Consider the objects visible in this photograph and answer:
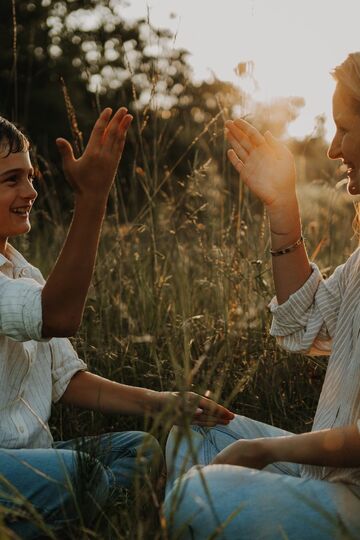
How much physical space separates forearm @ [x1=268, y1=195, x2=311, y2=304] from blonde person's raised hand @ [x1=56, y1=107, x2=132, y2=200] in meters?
0.60

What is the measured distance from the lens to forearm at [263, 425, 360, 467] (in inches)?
67.8

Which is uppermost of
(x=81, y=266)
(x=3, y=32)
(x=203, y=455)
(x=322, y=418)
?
(x=3, y=32)

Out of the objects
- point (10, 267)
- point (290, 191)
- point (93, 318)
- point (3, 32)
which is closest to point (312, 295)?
point (290, 191)

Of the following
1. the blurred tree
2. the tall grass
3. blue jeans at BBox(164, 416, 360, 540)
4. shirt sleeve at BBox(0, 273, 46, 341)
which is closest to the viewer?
blue jeans at BBox(164, 416, 360, 540)

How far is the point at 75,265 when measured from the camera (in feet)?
6.21

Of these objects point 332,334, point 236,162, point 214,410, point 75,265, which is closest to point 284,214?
point 236,162

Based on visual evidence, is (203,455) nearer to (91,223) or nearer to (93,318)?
(91,223)

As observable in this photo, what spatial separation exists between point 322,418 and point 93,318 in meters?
1.51

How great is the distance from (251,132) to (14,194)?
2.34 feet

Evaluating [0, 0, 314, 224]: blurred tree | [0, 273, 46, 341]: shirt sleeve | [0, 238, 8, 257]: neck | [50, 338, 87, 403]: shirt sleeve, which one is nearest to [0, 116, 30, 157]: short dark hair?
[0, 238, 8, 257]: neck

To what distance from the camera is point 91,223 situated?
6.23ft

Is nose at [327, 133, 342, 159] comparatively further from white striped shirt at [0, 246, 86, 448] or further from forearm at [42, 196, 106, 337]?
white striped shirt at [0, 246, 86, 448]

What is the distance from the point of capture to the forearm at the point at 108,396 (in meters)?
2.37

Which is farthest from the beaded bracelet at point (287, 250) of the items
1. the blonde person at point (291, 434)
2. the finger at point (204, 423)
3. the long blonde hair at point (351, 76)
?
the finger at point (204, 423)
